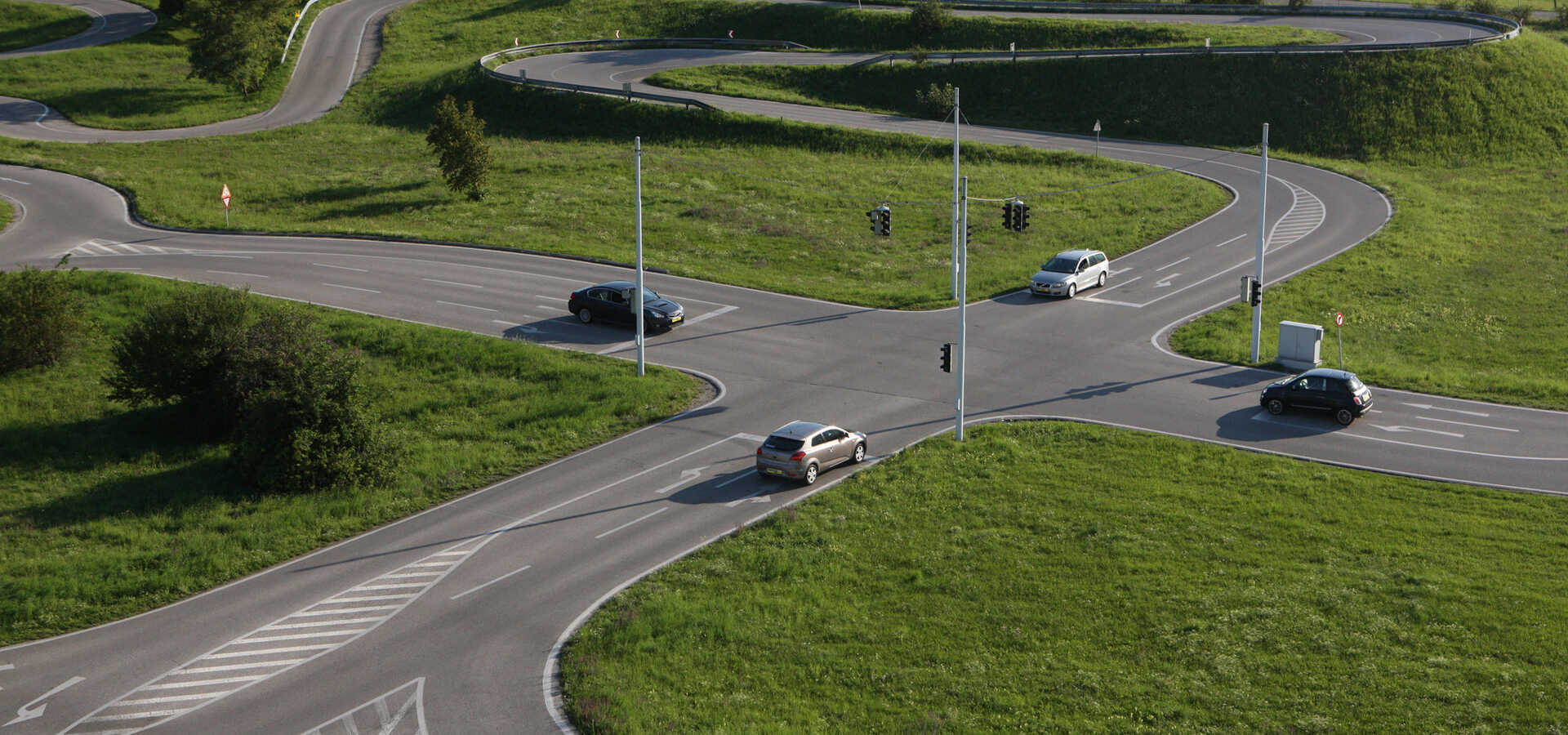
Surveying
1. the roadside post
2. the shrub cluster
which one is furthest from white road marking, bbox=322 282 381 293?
the roadside post

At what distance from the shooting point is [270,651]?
24.0 meters

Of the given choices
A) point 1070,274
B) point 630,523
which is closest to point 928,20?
point 1070,274

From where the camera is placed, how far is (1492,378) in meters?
39.4

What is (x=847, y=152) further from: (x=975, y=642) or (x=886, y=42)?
(x=975, y=642)

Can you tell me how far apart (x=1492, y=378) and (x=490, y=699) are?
113ft

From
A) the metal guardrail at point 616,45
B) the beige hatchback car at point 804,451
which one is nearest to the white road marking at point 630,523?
the beige hatchback car at point 804,451

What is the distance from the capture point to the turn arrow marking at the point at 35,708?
2158cm

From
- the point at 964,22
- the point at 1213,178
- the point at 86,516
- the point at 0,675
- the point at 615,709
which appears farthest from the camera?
the point at 964,22

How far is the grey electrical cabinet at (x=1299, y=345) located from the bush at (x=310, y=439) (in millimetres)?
29551

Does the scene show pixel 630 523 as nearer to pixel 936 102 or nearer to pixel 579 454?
pixel 579 454

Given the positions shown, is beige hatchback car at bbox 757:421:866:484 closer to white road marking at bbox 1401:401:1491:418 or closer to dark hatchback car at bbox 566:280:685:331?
dark hatchback car at bbox 566:280:685:331

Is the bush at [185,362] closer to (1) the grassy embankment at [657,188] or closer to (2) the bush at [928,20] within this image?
(1) the grassy embankment at [657,188]

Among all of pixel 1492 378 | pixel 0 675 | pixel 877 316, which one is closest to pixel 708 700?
pixel 0 675

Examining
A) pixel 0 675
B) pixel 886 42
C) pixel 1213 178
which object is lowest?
pixel 0 675
